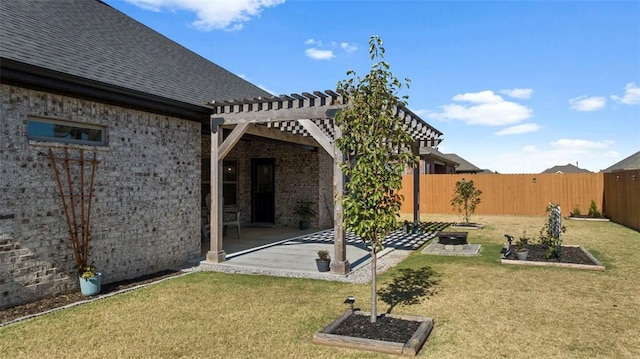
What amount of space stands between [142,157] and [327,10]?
6796 millimetres

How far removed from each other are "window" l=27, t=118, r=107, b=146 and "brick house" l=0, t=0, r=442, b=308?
16 millimetres

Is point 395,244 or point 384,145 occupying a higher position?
point 384,145

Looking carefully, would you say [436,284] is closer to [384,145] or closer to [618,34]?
[384,145]

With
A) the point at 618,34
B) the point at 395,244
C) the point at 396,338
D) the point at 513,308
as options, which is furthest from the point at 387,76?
the point at 618,34

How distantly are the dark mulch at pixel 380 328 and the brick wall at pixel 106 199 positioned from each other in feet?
14.3

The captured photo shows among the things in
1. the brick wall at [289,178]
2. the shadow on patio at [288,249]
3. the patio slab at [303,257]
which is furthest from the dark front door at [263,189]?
the patio slab at [303,257]

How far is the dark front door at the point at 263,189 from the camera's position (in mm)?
14625

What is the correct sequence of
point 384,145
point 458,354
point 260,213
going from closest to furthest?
1. point 458,354
2. point 384,145
3. point 260,213

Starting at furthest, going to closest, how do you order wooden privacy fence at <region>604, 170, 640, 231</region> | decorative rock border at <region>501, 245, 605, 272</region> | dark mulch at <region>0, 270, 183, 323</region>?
wooden privacy fence at <region>604, 170, 640, 231</region>, decorative rock border at <region>501, 245, 605, 272</region>, dark mulch at <region>0, 270, 183, 323</region>

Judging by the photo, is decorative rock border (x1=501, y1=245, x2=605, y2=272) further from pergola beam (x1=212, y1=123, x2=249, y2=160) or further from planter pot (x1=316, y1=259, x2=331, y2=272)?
pergola beam (x1=212, y1=123, x2=249, y2=160)

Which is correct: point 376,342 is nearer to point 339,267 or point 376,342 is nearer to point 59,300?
point 339,267

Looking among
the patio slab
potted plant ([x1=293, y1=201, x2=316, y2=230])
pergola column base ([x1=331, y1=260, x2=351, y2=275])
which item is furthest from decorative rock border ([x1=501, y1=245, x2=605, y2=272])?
potted plant ([x1=293, y1=201, x2=316, y2=230])

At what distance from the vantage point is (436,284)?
655 centimetres

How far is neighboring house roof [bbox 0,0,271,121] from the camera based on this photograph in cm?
571
